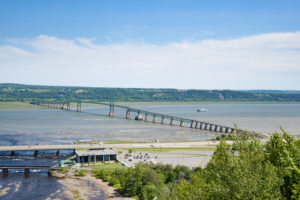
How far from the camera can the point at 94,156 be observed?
5712 centimetres

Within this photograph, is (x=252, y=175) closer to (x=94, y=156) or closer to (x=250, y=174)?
(x=250, y=174)

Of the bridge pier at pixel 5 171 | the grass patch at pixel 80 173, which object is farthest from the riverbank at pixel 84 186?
the bridge pier at pixel 5 171

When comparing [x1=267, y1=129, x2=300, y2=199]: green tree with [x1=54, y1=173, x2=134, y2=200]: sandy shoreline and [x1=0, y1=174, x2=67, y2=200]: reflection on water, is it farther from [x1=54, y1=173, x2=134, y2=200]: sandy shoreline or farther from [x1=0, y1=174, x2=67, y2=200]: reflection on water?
[x1=0, y1=174, x2=67, y2=200]: reflection on water

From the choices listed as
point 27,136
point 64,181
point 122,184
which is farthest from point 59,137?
point 122,184

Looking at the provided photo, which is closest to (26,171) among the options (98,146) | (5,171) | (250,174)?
(5,171)

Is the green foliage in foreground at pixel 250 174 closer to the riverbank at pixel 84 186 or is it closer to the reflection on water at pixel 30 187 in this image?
the riverbank at pixel 84 186

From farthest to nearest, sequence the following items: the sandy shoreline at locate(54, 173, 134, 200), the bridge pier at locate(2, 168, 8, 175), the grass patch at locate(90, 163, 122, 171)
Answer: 1. the grass patch at locate(90, 163, 122, 171)
2. the bridge pier at locate(2, 168, 8, 175)
3. the sandy shoreline at locate(54, 173, 134, 200)

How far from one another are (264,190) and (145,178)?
28769 mm

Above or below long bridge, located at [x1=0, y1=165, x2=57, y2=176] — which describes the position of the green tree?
above

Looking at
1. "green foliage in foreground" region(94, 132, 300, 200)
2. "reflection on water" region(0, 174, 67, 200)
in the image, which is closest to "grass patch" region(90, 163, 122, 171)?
"reflection on water" region(0, 174, 67, 200)

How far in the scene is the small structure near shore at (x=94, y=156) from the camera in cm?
5684

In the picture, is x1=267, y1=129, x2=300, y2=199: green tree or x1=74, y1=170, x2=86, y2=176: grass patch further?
x1=74, y1=170, x2=86, y2=176: grass patch

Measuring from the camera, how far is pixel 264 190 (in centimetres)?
1323

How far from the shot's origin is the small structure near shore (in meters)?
56.8
